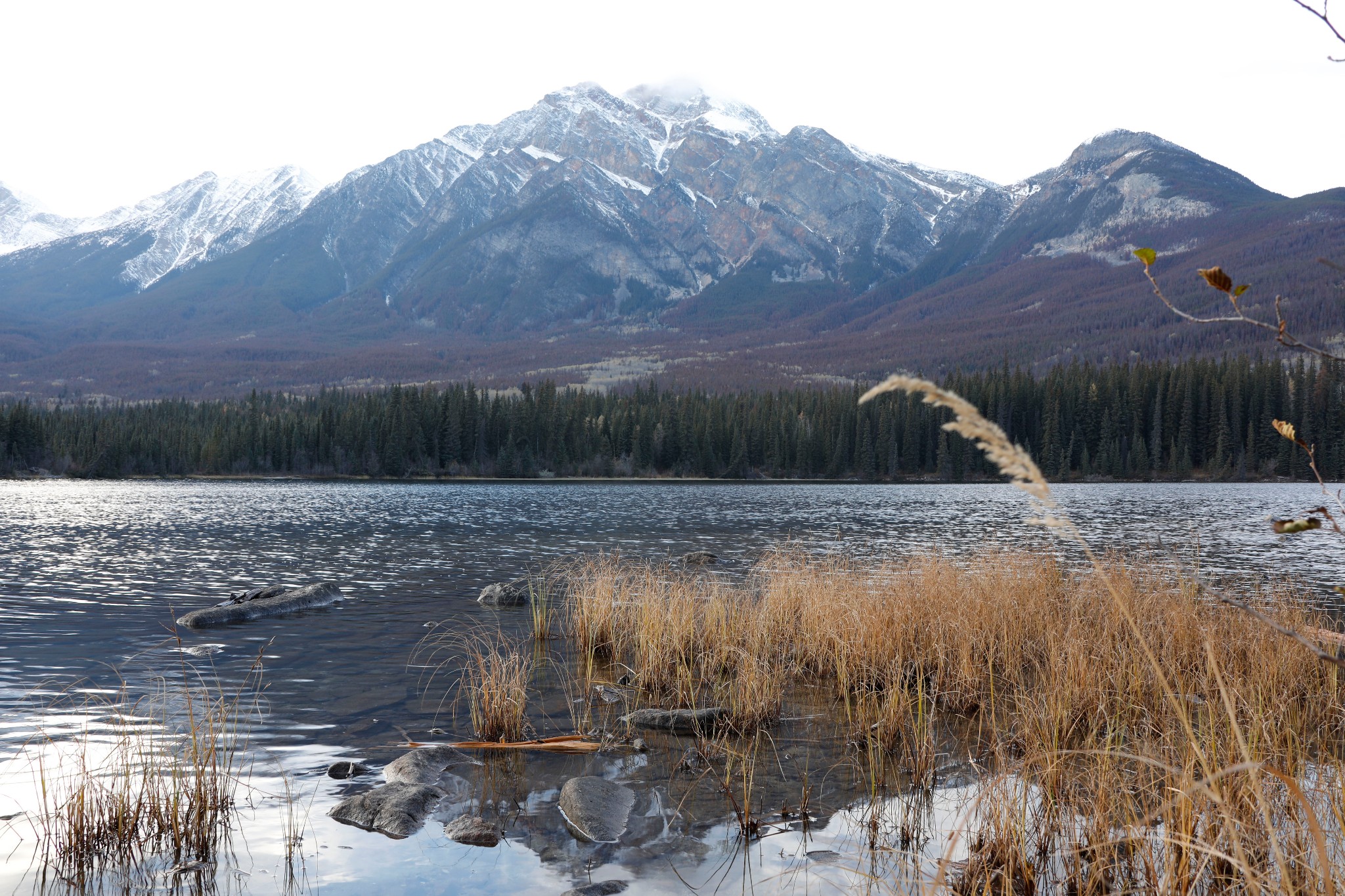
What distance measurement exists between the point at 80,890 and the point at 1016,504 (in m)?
66.0

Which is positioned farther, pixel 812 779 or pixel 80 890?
pixel 812 779

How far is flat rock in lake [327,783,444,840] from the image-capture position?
25.1ft

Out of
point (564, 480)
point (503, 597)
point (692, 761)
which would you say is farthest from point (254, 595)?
point (564, 480)

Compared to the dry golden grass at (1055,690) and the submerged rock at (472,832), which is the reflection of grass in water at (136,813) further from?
the dry golden grass at (1055,690)

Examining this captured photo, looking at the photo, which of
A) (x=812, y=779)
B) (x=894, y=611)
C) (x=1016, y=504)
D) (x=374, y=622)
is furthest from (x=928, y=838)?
(x=1016, y=504)

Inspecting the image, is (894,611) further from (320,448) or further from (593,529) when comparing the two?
(320,448)

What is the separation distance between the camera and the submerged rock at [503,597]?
68.5 ft

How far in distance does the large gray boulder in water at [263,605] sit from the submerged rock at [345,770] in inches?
419

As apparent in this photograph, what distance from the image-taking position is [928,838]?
23.7 ft

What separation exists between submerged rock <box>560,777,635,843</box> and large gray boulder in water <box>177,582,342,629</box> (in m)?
13.1

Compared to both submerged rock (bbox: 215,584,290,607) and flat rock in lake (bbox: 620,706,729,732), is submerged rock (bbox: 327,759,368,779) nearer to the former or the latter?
flat rock in lake (bbox: 620,706,729,732)

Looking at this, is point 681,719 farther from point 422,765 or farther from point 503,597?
point 503,597

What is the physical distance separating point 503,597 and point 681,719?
1152 cm

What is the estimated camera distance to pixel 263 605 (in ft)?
63.3
